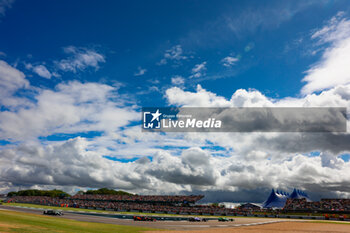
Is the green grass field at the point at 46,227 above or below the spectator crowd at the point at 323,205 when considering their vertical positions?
above

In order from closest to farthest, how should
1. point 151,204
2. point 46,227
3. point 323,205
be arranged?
point 46,227 < point 323,205 < point 151,204

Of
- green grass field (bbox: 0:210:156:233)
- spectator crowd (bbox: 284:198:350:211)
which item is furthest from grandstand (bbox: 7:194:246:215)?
green grass field (bbox: 0:210:156:233)

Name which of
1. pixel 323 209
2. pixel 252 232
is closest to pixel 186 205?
pixel 323 209

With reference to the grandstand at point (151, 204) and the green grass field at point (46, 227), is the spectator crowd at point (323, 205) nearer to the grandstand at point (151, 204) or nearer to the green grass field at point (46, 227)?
the grandstand at point (151, 204)

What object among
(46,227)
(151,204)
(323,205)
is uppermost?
(46,227)

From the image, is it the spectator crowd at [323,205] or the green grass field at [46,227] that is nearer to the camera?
the green grass field at [46,227]

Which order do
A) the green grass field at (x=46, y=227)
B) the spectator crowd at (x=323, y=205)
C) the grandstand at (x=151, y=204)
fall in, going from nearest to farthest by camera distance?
the green grass field at (x=46, y=227) < the spectator crowd at (x=323, y=205) < the grandstand at (x=151, y=204)

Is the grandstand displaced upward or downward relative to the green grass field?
downward

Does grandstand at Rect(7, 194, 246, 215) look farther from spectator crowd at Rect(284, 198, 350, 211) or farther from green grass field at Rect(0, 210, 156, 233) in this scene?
green grass field at Rect(0, 210, 156, 233)

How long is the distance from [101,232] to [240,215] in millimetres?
79068

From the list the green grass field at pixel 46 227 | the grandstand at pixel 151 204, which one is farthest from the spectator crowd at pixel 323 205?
the green grass field at pixel 46 227

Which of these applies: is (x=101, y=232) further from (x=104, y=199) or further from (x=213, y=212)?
(x=104, y=199)

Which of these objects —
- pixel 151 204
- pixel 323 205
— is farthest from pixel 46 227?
pixel 323 205

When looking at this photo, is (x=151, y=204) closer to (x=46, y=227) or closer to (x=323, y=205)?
(x=323, y=205)
